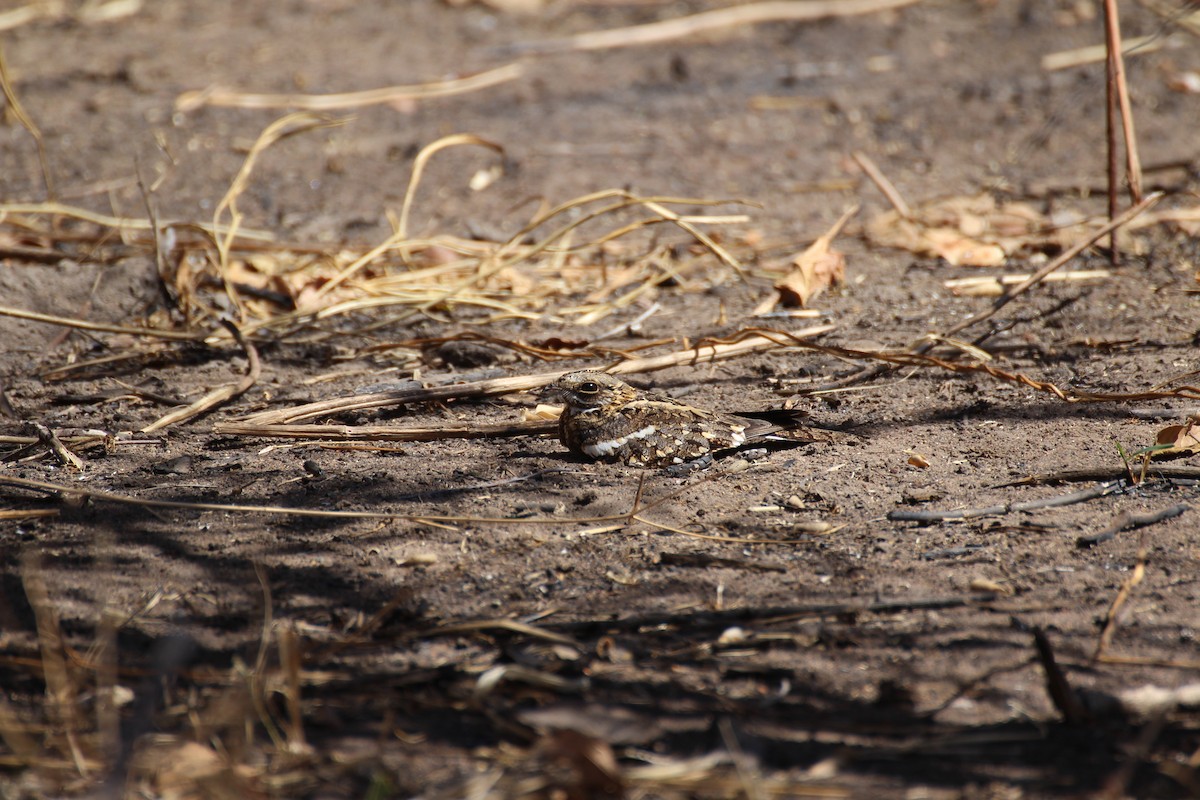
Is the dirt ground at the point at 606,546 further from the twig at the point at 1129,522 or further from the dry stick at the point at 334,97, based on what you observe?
the dry stick at the point at 334,97

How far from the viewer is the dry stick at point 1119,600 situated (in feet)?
6.69

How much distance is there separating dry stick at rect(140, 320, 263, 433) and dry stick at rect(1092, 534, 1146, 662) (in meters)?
2.82

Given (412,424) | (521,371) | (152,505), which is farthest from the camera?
(521,371)

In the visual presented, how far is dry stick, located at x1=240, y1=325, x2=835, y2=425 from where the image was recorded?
3314 millimetres

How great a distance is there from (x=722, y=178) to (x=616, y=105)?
51.4 inches

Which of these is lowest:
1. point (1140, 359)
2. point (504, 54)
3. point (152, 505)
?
point (1140, 359)

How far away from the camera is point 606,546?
2555 millimetres

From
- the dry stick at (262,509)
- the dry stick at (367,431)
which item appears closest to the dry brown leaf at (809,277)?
the dry stick at (367,431)

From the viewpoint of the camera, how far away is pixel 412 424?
338 centimetres

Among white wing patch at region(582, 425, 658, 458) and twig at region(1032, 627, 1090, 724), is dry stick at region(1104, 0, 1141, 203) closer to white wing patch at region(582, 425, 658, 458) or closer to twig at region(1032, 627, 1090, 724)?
white wing patch at region(582, 425, 658, 458)

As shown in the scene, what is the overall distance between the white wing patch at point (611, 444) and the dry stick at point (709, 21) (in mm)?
5326

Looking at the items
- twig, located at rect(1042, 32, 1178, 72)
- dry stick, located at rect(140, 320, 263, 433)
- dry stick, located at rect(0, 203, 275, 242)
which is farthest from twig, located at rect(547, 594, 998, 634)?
twig, located at rect(1042, 32, 1178, 72)

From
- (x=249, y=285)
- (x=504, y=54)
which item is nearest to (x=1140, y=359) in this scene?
(x=249, y=285)

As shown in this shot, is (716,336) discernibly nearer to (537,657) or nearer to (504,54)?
(537,657)
